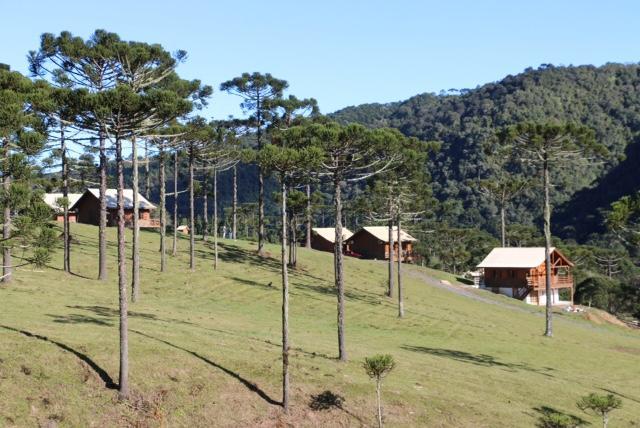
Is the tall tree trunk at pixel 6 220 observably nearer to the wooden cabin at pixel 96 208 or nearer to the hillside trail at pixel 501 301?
the wooden cabin at pixel 96 208

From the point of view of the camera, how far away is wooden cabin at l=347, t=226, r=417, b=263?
96.0 meters

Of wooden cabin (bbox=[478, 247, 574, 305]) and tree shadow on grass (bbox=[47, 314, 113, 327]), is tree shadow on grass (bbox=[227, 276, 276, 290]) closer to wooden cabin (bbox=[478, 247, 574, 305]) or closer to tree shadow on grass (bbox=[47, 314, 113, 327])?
tree shadow on grass (bbox=[47, 314, 113, 327])

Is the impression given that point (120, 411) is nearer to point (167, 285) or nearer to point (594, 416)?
point (594, 416)

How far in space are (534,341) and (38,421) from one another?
3500 cm

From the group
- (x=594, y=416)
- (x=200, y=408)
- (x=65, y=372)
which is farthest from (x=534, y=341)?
(x=65, y=372)

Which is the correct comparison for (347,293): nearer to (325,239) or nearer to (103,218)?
(103,218)

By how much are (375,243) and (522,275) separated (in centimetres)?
2415

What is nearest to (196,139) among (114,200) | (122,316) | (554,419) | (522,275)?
(122,316)

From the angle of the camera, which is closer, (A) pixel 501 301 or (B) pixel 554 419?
(B) pixel 554 419

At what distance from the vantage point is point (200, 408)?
73.4 ft

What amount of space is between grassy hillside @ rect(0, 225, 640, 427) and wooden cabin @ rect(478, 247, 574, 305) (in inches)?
947

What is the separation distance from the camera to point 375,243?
318 ft

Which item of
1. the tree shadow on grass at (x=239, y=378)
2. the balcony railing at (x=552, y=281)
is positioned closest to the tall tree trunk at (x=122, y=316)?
the tree shadow on grass at (x=239, y=378)

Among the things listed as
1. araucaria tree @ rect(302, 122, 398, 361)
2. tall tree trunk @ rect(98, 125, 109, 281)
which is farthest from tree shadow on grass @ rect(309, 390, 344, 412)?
tall tree trunk @ rect(98, 125, 109, 281)
